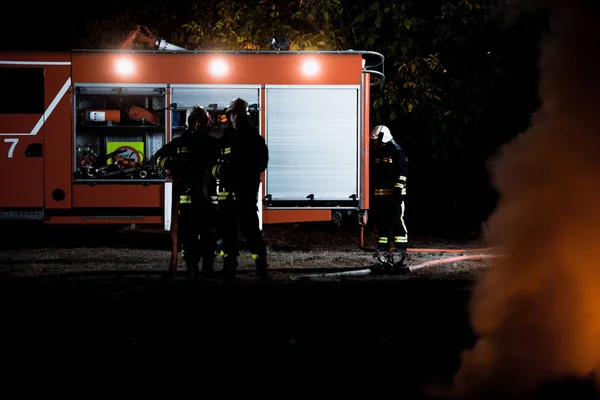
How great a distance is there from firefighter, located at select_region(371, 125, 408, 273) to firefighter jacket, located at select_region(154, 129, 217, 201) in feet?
10.7

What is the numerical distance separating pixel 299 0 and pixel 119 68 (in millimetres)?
6317

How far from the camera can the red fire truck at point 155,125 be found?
37.6 feet

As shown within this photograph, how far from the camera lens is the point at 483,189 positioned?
1948 cm

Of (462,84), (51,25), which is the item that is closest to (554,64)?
(462,84)

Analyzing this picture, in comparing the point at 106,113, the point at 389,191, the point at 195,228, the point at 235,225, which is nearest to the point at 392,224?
the point at 389,191

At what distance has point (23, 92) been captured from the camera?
1151cm

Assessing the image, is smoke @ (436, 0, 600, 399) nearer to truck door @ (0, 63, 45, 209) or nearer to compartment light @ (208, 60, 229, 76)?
compartment light @ (208, 60, 229, 76)

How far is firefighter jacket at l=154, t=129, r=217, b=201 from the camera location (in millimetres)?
8164

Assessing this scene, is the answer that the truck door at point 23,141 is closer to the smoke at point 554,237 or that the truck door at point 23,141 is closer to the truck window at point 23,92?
the truck window at point 23,92

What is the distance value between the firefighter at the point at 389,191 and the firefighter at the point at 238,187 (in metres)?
2.96

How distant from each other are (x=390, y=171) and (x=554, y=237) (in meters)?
6.50

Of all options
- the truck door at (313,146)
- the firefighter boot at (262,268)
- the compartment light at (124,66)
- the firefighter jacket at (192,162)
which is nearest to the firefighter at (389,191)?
the truck door at (313,146)

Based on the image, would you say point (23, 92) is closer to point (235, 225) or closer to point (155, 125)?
point (155, 125)

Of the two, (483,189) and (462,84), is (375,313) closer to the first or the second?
(462,84)
